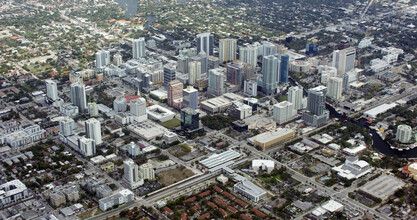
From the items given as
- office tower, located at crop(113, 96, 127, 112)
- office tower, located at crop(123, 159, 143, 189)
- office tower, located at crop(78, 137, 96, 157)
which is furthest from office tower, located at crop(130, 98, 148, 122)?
office tower, located at crop(123, 159, 143, 189)

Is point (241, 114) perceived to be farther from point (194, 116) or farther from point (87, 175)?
point (87, 175)

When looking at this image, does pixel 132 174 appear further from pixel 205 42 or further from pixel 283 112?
pixel 205 42

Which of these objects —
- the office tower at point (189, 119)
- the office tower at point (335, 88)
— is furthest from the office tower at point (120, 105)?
the office tower at point (335, 88)

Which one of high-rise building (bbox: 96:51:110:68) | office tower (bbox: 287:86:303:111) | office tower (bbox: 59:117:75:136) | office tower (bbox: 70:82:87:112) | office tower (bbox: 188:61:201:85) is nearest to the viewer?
office tower (bbox: 59:117:75:136)

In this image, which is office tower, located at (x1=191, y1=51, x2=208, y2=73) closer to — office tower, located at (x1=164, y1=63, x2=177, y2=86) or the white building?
office tower, located at (x1=164, y1=63, x2=177, y2=86)

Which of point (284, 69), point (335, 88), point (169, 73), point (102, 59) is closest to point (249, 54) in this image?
point (284, 69)

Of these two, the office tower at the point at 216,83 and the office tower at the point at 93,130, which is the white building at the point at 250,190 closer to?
the office tower at the point at 93,130

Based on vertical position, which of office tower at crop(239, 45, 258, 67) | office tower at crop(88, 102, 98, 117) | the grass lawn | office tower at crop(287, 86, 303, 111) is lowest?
the grass lawn
